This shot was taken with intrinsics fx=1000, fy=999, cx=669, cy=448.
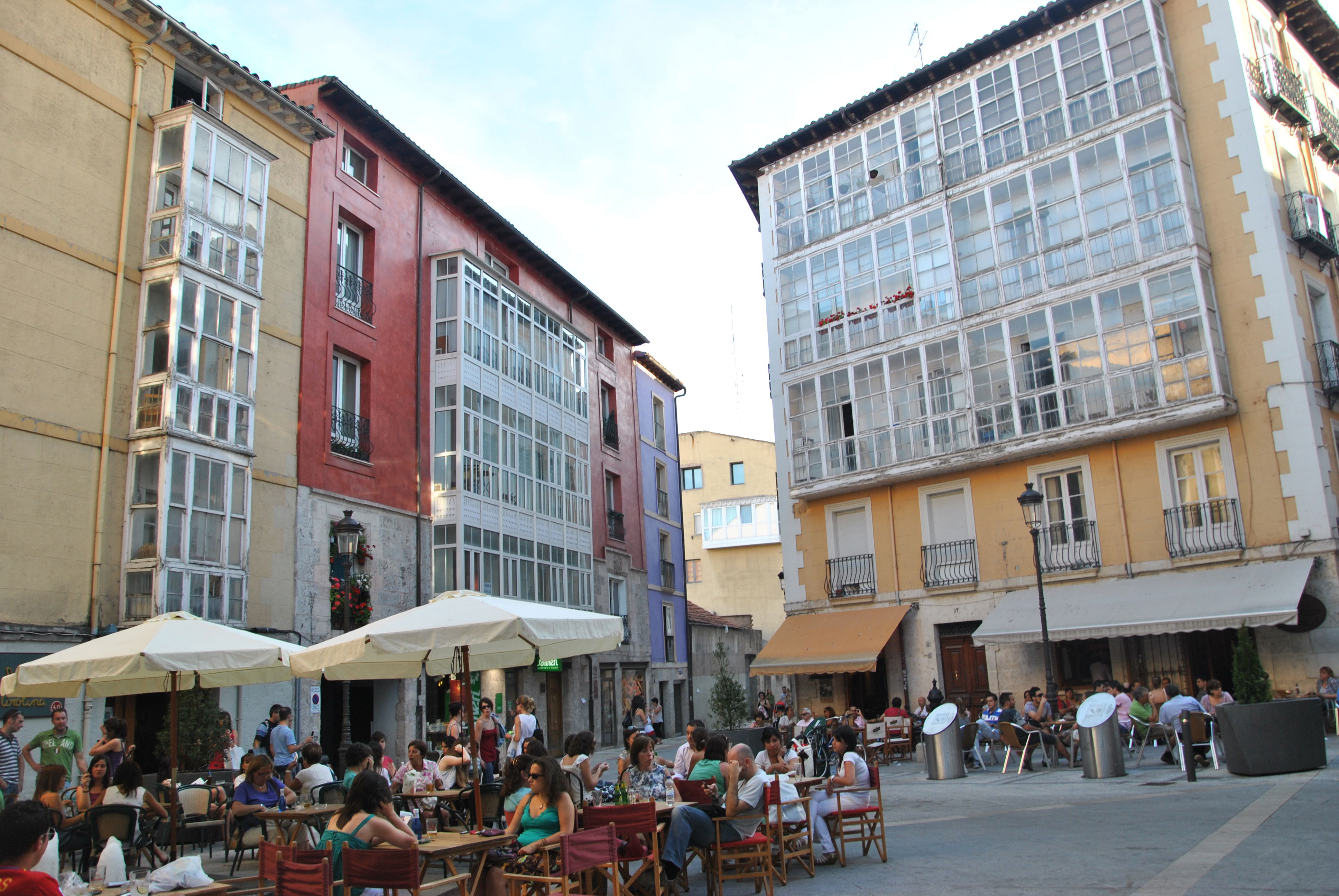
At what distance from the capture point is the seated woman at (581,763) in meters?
8.65

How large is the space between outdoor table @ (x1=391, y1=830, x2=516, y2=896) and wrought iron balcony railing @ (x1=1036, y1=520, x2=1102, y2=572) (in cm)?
1646

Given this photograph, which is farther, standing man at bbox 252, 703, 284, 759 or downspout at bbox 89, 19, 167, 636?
downspout at bbox 89, 19, 167, 636

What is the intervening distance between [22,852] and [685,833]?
455cm

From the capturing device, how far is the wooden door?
2230 cm

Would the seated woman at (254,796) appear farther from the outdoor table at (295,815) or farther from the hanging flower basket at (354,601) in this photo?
the hanging flower basket at (354,601)

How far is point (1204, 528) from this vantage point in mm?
19391

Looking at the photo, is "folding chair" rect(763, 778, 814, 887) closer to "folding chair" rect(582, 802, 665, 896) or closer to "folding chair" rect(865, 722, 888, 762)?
"folding chair" rect(582, 802, 665, 896)

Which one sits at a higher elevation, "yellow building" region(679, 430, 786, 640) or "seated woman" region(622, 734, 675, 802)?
"yellow building" region(679, 430, 786, 640)

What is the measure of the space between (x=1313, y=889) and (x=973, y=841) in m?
3.28

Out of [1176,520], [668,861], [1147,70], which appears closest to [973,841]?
[668,861]

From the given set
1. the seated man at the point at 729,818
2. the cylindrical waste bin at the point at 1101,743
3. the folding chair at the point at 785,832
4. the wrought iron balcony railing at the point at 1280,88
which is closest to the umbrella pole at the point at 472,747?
the seated man at the point at 729,818

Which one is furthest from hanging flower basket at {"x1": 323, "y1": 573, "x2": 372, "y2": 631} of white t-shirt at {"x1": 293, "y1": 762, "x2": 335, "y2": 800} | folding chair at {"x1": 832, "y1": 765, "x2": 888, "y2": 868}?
folding chair at {"x1": 832, "y1": 765, "x2": 888, "y2": 868}

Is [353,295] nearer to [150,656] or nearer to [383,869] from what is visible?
[150,656]

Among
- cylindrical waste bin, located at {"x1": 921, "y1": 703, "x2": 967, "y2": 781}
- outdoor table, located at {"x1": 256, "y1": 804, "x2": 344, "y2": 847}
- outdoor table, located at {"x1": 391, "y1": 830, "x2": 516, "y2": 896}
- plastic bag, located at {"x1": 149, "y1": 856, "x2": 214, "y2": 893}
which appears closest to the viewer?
plastic bag, located at {"x1": 149, "y1": 856, "x2": 214, "y2": 893}
